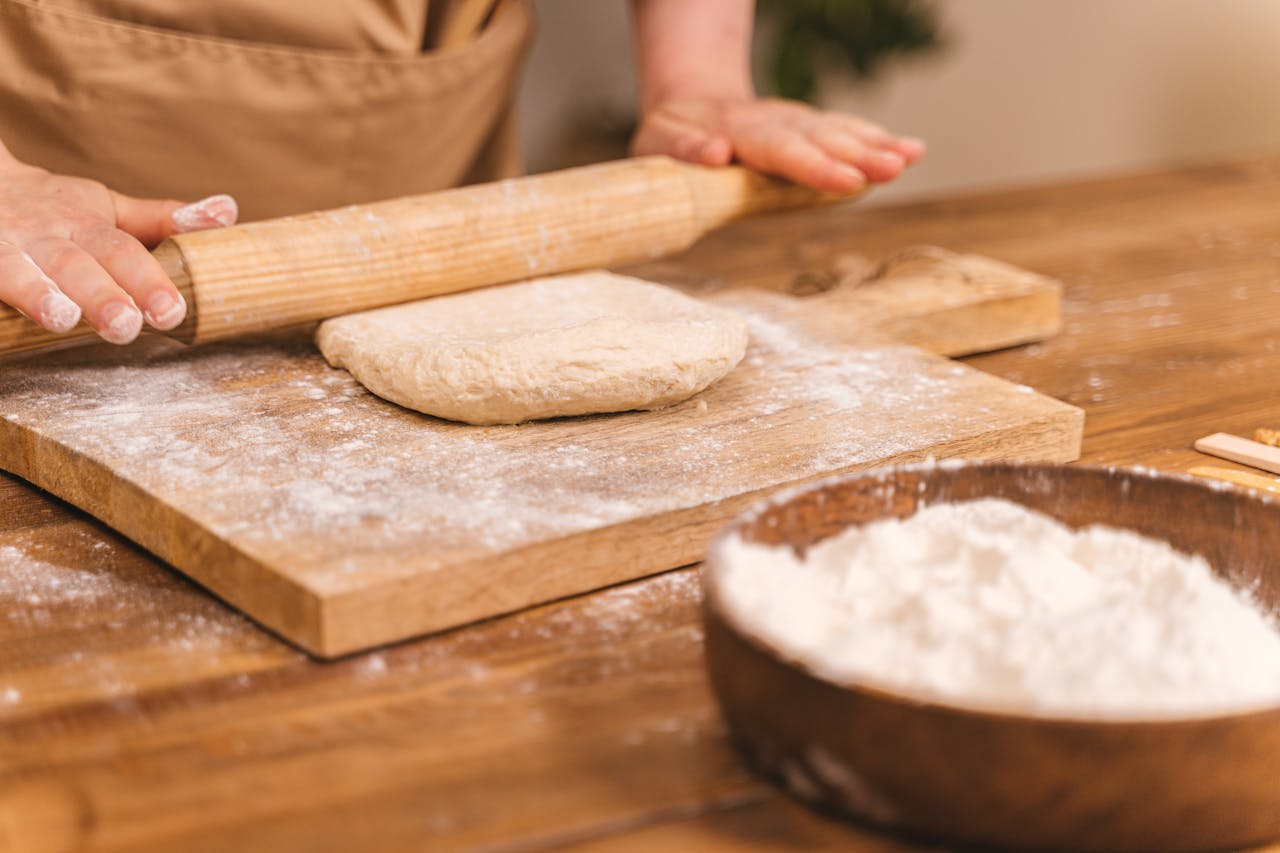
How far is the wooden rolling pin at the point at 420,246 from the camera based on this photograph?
1216 mm

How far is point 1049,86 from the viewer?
513 centimetres

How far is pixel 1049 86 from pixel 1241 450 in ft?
14.2

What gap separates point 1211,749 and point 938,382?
68 cm

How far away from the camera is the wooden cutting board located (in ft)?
2.82

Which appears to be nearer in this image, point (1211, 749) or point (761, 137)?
point (1211, 749)

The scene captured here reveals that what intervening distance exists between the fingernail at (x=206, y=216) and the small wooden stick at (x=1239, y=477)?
2.97 ft

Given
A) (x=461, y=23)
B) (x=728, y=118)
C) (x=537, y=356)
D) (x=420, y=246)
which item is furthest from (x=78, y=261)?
(x=728, y=118)

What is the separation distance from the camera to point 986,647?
629mm

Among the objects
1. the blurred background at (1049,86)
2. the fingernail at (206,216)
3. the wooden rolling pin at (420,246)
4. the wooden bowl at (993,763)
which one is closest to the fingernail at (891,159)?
the wooden rolling pin at (420,246)

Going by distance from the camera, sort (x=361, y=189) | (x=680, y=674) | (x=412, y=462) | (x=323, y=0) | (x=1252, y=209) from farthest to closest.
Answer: (x=1252, y=209) → (x=361, y=189) → (x=323, y=0) → (x=412, y=462) → (x=680, y=674)

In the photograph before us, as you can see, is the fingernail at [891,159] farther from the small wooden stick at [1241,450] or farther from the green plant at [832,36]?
Answer: the green plant at [832,36]

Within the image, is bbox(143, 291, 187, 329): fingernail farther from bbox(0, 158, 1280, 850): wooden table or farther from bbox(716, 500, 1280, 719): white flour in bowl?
bbox(716, 500, 1280, 719): white flour in bowl

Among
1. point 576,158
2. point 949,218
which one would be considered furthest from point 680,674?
point 576,158

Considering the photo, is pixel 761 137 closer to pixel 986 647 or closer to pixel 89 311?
pixel 89 311
